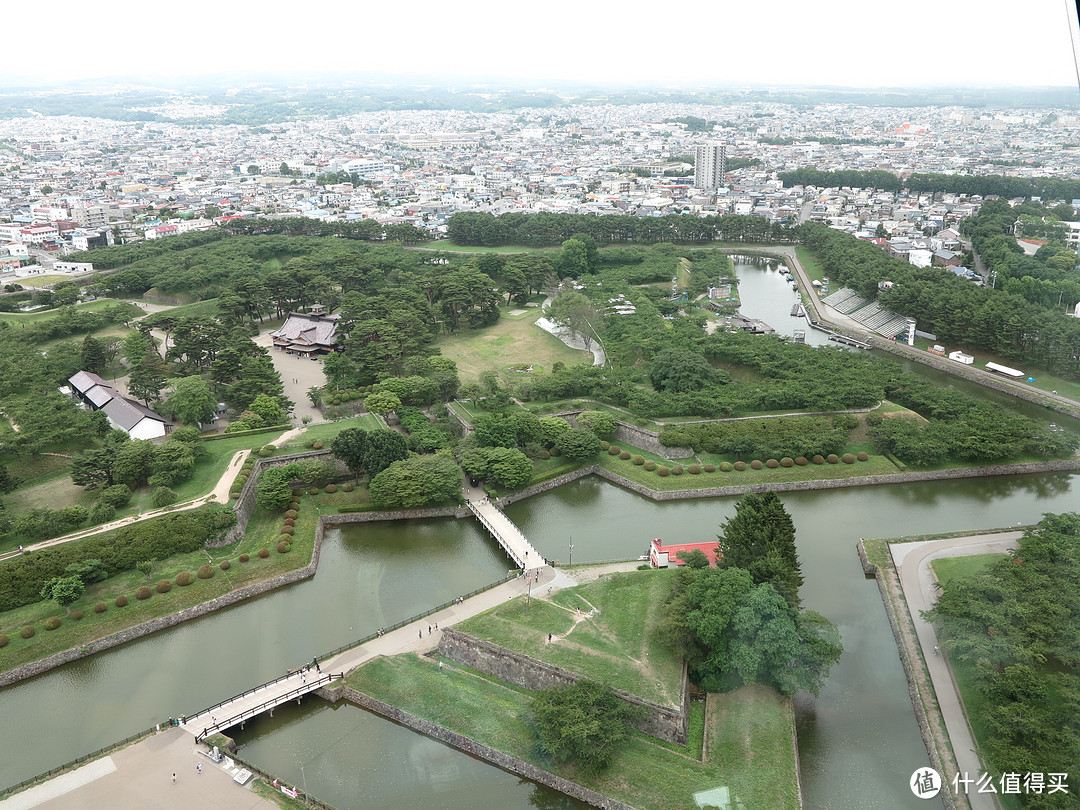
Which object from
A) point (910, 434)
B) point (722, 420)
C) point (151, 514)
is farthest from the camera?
point (722, 420)

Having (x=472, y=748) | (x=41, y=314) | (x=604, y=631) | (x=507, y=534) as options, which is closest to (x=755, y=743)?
(x=604, y=631)

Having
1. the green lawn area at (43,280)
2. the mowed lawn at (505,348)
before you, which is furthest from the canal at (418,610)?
the green lawn area at (43,280)

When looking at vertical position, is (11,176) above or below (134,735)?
above

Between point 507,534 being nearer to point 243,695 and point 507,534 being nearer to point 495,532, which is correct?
point 495,532

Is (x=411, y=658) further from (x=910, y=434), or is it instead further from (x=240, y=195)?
(x=240, y=195)

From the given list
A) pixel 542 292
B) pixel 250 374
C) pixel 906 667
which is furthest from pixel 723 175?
pixel 906 667
